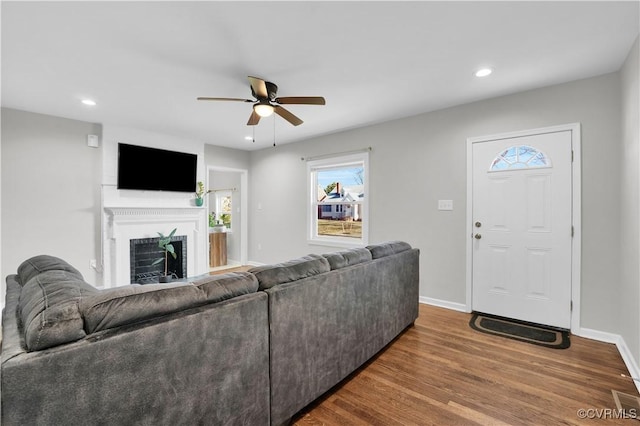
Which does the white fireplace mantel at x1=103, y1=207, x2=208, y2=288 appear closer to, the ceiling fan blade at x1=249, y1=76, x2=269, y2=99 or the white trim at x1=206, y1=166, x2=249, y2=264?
the white trim at x1=206, y1=166, x2=249, y2=264

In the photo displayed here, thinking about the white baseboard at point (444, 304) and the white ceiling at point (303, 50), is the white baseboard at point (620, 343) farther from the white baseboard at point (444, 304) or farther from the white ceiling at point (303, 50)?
the white ceiling at point (303, 50)

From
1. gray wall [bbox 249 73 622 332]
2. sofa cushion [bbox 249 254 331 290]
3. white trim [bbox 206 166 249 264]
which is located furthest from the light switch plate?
white trim [bbox 206 166 249 264]

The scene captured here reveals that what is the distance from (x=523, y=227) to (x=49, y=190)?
19.0 feet

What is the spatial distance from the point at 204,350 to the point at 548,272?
10.9 feet

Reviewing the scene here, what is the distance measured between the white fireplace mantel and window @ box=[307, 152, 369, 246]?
2.01 metres

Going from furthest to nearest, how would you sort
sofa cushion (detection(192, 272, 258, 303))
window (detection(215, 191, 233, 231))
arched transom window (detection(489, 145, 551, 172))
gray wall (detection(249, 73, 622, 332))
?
window (detection(215, 191, 233, 231)) → arched transom window (detection(489, 145, 551, 172)) → gray wall (detection(249, 73, 622, 332)) → sofa cushion (detection(192, 272, 258, 303))

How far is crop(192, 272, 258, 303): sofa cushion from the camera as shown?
135 centimetres

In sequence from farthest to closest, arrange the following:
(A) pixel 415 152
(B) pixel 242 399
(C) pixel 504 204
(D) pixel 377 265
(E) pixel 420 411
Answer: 1. (A) pixel 415 152
2. (C) pixel 504 204
3. (D) pixel 377 265
4. (E) pixel 420 411
5. (B) pixel 242 399

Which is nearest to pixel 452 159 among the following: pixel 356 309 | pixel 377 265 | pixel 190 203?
pixel 377 265

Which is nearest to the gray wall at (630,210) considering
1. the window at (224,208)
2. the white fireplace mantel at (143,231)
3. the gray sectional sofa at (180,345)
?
the gray sectional sofa at (180,345)

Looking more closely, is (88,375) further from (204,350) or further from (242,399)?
(242,399)

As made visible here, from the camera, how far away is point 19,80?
2.82m

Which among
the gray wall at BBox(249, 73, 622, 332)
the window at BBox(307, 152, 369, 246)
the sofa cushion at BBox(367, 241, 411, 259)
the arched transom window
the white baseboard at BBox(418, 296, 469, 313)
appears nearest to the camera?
the sofa cushion at BBox(367, 241, 411, 259)

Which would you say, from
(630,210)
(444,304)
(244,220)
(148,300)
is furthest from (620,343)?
(244,220)
